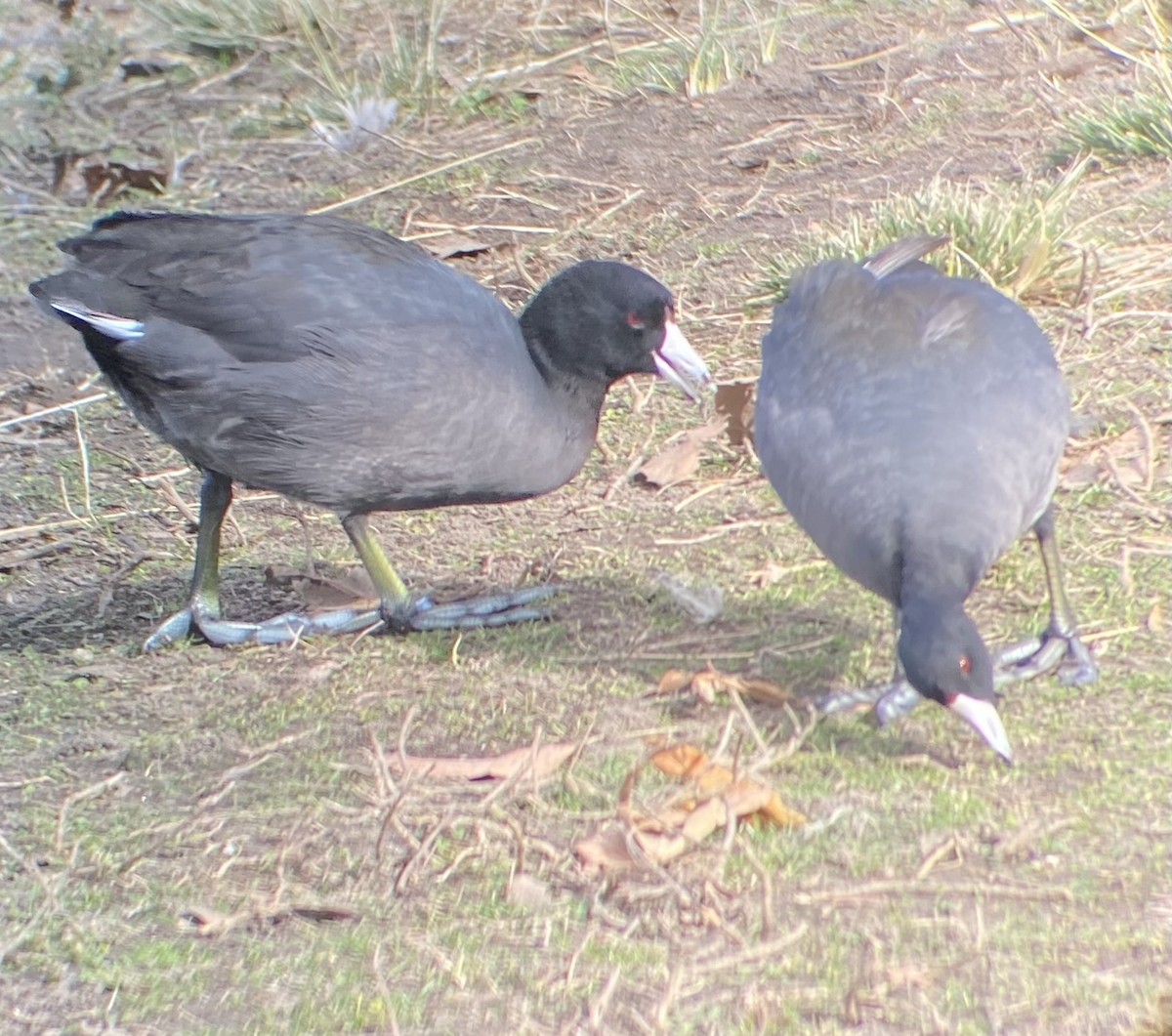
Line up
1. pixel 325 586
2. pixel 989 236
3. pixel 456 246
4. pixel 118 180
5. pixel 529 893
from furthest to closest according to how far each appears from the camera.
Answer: pixel 118 180 → pixel 456 246 → pixel 989 236 → pixel 325 586 → pixel 529 893

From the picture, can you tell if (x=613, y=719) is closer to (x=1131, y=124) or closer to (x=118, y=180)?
(x=1131, y=124)

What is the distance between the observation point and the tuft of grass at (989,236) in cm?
524

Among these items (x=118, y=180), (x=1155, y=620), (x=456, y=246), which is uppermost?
(x=1155, y=620)

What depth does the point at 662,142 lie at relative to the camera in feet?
23.2

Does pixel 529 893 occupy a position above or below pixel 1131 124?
below

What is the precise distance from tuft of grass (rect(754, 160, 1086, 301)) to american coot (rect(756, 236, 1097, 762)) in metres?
1.31

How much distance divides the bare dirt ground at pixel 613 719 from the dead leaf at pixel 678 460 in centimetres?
3

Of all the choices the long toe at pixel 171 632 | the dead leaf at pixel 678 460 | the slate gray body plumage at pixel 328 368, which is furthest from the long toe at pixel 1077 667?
the long toe at pixel 171 632

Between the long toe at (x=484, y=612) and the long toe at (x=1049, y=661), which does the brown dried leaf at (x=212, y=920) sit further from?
the long toe at (x=1049, y=661)

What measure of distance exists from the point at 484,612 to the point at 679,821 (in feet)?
4.17

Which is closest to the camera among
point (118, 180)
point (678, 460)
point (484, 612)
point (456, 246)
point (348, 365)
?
point (348, 365)

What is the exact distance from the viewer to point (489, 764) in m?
3.44

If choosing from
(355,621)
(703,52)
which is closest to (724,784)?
(355,621)

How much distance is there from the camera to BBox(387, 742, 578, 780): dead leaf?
3.37m
